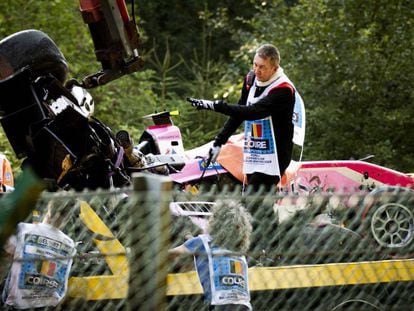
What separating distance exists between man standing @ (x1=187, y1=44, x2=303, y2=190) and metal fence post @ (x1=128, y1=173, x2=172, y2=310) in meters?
3.62

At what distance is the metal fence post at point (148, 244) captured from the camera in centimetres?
363

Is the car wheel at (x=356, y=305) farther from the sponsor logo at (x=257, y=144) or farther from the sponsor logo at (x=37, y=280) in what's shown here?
the sponsor logo at (x=257, y=144)

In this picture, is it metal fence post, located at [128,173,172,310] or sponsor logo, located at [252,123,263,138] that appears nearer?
metal fence post, located at [128,173,172,310]

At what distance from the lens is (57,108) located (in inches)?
271

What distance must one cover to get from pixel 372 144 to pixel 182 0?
1154cm

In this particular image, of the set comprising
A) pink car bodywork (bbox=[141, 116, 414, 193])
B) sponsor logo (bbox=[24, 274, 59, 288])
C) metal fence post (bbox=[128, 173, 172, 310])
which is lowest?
pink car bodywork (bbox=[141, 116, 414, 193])

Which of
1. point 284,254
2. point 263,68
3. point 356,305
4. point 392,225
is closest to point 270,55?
point 263,68

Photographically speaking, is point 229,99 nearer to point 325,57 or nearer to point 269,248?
point 325,57

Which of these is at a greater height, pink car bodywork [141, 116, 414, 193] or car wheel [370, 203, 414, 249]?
car wheel [370, 203, 414, 249]

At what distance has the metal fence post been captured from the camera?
3631mm

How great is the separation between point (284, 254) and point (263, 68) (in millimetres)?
3124

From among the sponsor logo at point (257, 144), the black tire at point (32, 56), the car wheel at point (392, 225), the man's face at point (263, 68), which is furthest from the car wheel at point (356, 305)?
the black tire at point (32, 56)

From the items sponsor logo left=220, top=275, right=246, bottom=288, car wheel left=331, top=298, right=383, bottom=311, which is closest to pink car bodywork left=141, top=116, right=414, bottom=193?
car wheel left=331, top=298, right=383, bottom=311

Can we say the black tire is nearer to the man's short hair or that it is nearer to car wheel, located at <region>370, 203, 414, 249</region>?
the man's short hair
